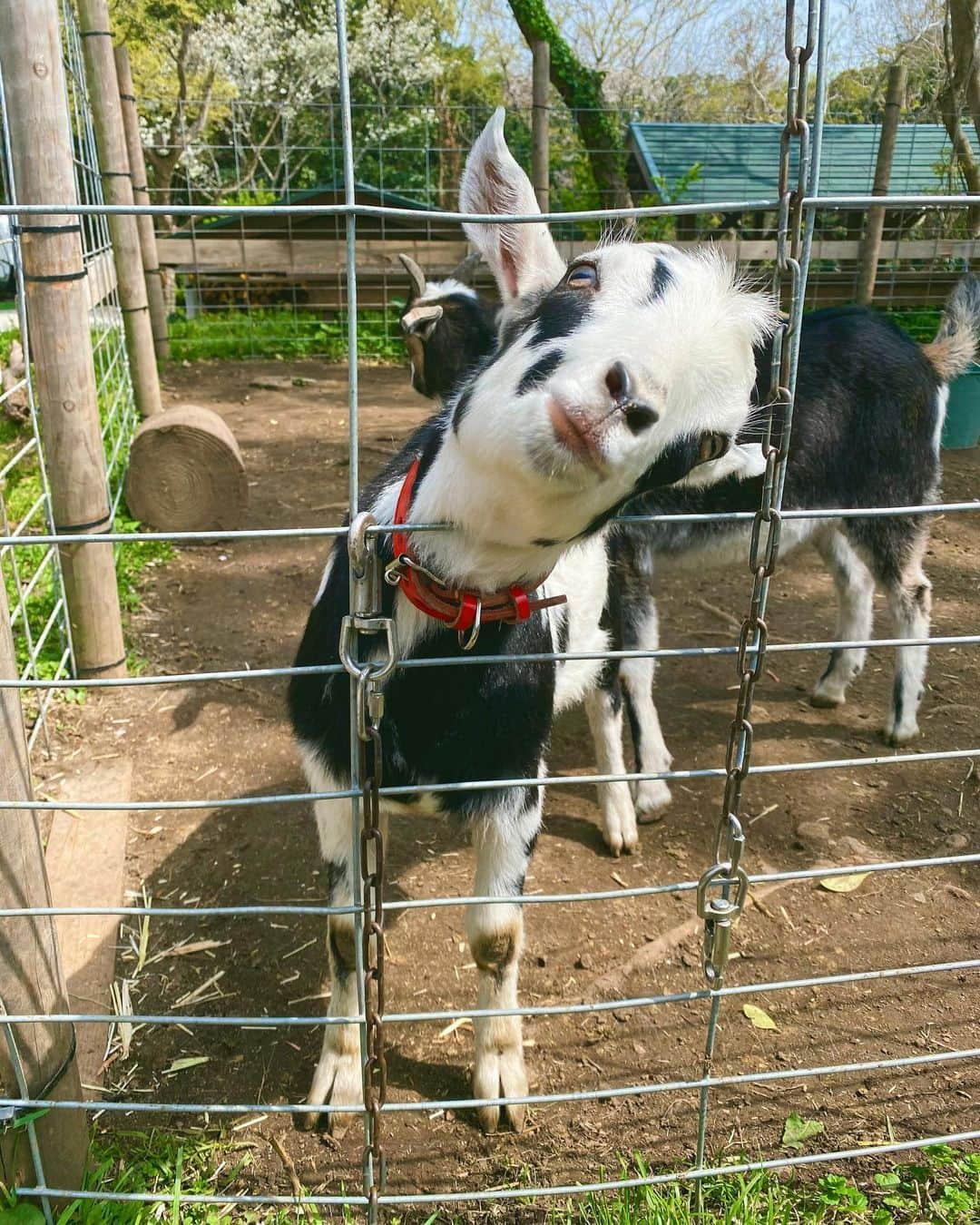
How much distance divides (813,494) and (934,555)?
1.99m

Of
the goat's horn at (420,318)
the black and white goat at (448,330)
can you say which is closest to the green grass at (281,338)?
the black and white goat at (448,330)

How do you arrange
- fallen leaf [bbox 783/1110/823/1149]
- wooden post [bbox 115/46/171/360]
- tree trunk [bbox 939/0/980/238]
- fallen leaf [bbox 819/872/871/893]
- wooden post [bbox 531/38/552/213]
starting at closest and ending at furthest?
fallen leaf [bbox 783/1110/823/1149] → fallen leaf [bbox 819/872/871/893] → tree trunk [bbox 939/0/980/238] → wooden post [bbox 115/46/171/360] → wooden post [bbox 531/38/552/213]

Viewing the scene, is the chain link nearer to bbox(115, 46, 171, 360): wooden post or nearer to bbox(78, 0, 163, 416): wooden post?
bbox(78, 0, 163, 416): wooden post

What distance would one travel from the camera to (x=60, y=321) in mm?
3107

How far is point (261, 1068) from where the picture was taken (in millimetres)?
2211

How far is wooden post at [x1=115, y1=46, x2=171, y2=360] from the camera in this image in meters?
6.89

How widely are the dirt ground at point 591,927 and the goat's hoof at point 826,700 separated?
0.03 m

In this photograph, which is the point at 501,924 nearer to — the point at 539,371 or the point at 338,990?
the point at 338,990

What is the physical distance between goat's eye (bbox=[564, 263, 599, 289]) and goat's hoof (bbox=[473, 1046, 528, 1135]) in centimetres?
157

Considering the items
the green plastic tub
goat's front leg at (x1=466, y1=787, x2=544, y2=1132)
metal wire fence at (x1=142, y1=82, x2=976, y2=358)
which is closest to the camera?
goat's front leg at (x1=466, y1=787, x2=544, y2=1132)

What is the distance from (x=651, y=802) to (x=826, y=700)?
104 cm

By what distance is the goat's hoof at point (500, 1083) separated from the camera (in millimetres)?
2072

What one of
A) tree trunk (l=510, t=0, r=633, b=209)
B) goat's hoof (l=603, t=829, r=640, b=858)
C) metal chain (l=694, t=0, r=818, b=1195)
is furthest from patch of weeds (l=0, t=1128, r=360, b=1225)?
tree trunk (l=510, t=0, r=633, b=209)

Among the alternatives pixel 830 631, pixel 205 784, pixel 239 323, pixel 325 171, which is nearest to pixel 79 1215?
pixel 205 784
